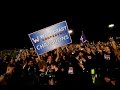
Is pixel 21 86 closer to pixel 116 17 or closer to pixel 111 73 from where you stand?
pixel 111 73

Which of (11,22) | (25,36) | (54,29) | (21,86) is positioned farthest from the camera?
(25,36)

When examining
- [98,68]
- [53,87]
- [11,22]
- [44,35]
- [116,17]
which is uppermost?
[116,17]

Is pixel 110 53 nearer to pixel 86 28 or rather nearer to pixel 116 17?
pixel 116 17

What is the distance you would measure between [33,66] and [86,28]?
141ft

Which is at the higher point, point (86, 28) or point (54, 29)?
point (86, 28)

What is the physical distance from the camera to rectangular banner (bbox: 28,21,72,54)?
8445mm

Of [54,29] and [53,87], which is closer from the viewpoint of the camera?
[53,87]

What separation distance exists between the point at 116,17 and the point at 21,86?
4123cm

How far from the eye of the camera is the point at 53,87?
5.43 m

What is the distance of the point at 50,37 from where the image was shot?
28.0 feet

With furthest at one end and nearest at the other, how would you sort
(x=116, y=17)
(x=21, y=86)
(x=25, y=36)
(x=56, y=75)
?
1. (x=116, y=17)
2. (x=25, y=36)
3. (x=56, y=75)
4. (x=21, y=86)

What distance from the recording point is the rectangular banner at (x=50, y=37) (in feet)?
27.7

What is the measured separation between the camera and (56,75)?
955 cm

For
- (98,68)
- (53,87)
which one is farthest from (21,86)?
(98,68)
